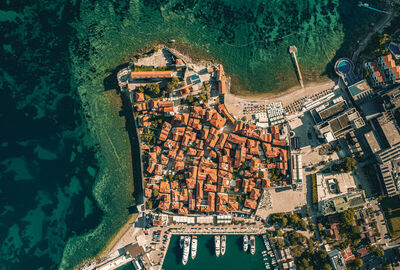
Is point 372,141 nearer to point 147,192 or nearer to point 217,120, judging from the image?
point 217,120

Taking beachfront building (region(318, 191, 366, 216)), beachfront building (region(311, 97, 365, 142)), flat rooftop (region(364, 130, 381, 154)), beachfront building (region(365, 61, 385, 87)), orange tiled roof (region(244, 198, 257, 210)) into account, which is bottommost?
beachfront building (region(318, 191, 366, 216))

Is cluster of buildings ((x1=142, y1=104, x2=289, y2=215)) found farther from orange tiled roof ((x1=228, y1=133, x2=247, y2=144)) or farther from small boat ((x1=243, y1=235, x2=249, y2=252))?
small boat ((x1=243, y1=235, x2=249, y2=252))

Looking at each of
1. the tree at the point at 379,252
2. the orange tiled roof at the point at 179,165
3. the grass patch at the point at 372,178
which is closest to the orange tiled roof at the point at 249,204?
the orange tiled roof at the point at 179,165

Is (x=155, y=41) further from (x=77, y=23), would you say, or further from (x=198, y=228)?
(x=198, y=228)

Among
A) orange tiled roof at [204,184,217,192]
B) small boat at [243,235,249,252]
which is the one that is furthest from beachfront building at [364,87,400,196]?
orange tiled roof at [204,184,217,192]

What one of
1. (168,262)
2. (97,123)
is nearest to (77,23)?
(97,123)
